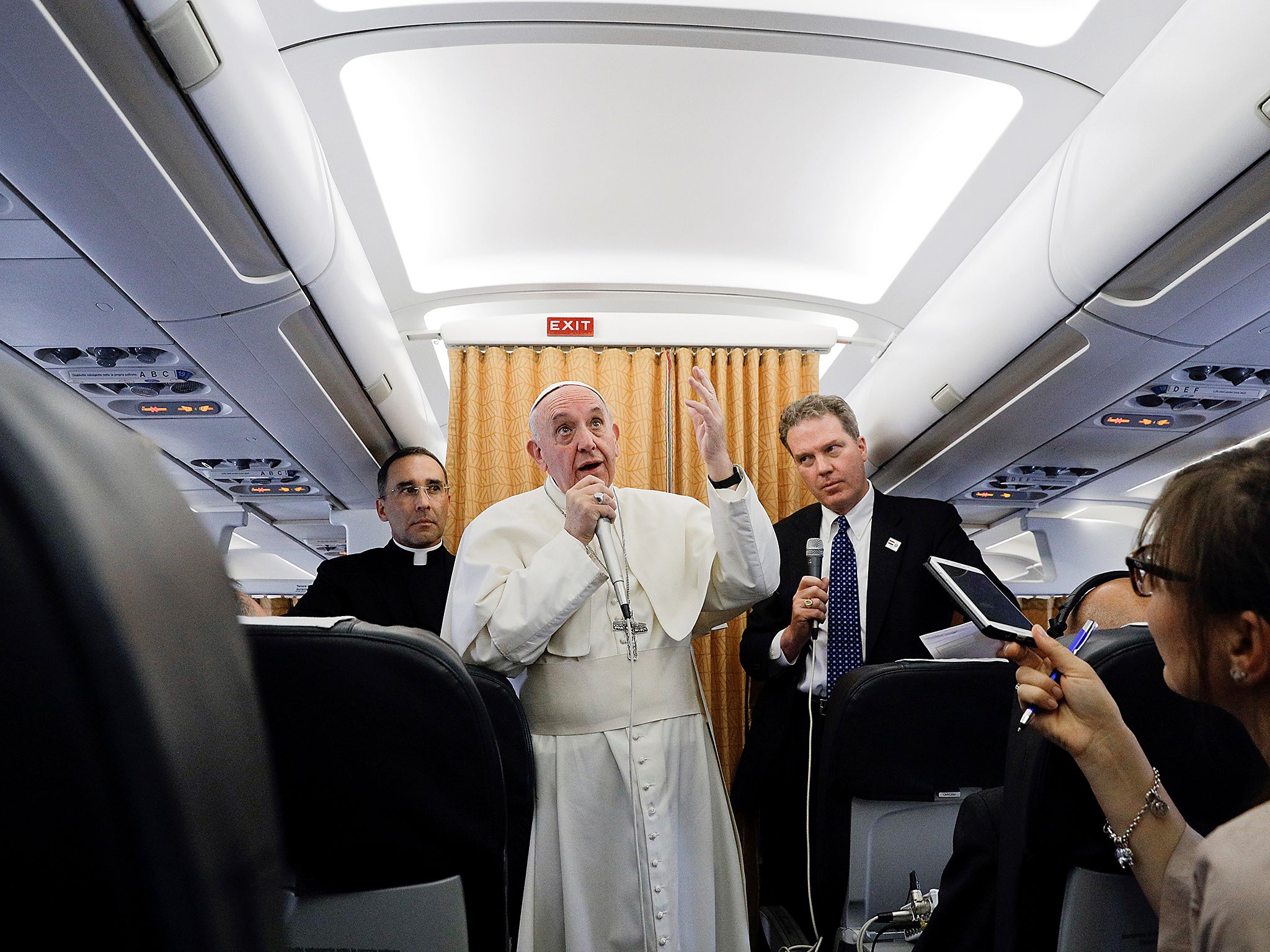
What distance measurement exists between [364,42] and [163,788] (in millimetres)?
2781

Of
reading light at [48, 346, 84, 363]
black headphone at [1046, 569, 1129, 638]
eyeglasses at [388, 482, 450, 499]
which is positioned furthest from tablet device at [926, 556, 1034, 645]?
reading light at [48, 346, 84, 363]

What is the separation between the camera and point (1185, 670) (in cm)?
117

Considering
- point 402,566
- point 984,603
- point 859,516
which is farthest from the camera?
point 402,566

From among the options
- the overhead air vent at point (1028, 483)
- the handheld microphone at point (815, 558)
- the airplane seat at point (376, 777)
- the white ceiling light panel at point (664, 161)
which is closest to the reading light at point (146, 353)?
the white ceiling light panel at point (664, 161)

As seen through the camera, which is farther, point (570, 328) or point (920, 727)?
point (570, 328)

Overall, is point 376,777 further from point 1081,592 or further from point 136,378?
point 136,378

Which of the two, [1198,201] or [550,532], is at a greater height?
[1198,201]

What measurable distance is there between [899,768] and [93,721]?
2.21 m

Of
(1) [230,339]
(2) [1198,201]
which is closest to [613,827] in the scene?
(1) [230,339]

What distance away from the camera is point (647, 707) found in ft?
8.38

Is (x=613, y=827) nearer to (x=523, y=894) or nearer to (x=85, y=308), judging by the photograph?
(x=523, y=894)

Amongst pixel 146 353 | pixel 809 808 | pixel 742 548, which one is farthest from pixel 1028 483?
pixel 146 353

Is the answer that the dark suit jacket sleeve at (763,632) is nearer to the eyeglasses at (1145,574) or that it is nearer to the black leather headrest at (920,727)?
the black leather headrest at (920,727)

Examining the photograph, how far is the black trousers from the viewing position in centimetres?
320
